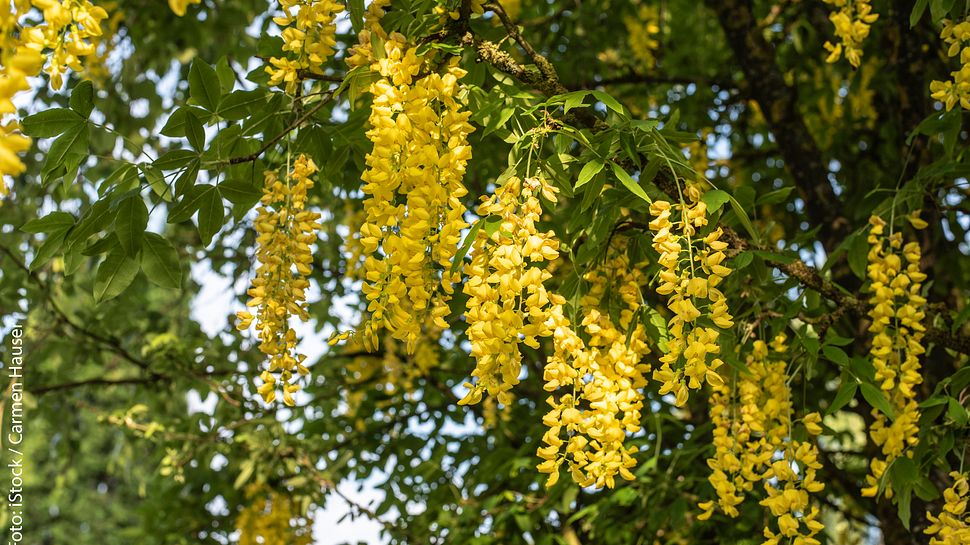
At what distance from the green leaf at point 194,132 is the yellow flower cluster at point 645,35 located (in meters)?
2.50

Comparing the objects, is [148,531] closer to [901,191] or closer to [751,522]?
[751,522]

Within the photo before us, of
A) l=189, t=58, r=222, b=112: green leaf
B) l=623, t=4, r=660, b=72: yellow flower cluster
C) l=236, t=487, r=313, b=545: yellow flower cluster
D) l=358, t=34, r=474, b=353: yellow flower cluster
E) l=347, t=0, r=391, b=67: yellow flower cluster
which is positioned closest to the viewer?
l=358, t=34, r=474, b=353: yellow flower cluster

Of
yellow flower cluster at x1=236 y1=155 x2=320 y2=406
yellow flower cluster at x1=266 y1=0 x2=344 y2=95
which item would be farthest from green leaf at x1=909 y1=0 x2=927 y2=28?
yellow flower cluster at x1=236 y1=155 x2=320 y2=406

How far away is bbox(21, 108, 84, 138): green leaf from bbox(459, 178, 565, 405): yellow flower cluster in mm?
878

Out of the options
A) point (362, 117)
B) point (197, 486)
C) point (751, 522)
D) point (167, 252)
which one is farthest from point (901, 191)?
Result: point (197, 486)

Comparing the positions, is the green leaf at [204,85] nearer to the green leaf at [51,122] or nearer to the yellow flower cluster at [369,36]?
the green leaf at [51,122]

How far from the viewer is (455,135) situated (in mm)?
1594

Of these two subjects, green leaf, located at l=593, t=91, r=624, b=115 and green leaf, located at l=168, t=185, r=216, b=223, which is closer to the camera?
green leaf, located at l=593, t=91, r=624, b=115

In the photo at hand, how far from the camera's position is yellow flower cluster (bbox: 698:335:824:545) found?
184cm

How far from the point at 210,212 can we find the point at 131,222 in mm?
154

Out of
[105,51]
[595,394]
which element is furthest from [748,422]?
[105,51]

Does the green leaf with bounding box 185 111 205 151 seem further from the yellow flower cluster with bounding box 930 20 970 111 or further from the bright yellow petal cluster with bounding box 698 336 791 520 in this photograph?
the yellow flower cluster with bounding box 930 20 970 111

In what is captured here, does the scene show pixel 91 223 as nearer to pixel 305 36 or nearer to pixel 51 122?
pixel 51 122

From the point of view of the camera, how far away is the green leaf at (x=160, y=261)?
181cm
